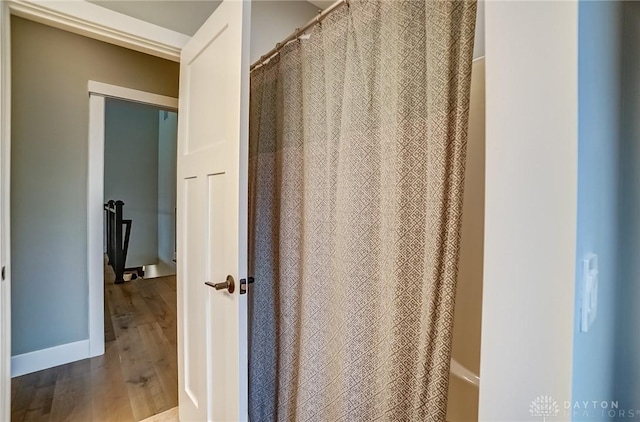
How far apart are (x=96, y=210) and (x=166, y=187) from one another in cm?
285

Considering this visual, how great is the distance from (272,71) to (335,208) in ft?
2.44

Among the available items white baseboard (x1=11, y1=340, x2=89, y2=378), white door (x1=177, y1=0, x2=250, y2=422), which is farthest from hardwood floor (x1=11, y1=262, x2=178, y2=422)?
white door (x1=177, y1=0, x2=250, y2=422)

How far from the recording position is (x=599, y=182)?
0.56 meters

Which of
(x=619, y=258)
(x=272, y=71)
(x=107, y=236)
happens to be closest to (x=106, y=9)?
(x=272, y=71)

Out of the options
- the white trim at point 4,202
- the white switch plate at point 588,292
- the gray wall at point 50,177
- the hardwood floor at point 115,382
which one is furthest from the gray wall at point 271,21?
the hardwood floor at point 115,382

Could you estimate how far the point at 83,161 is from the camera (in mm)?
2387

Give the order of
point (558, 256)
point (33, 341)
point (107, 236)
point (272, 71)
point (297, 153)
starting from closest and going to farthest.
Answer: point (558, 256)
point (297, 153)
point (272, 71)
point (33, 341)
point (107, 236)

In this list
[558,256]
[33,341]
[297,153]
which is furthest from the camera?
[33,341]

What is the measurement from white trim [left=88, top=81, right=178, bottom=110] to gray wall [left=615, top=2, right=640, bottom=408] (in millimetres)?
2853

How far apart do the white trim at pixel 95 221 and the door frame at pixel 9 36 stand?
1.09m

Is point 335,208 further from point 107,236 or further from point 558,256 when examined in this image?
point 107,236

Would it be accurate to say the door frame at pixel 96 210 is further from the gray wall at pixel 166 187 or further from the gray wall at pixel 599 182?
the gray wall at pixel 599 182

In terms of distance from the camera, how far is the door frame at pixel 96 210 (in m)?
2.39

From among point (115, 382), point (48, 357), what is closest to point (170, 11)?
point (115, 382)
